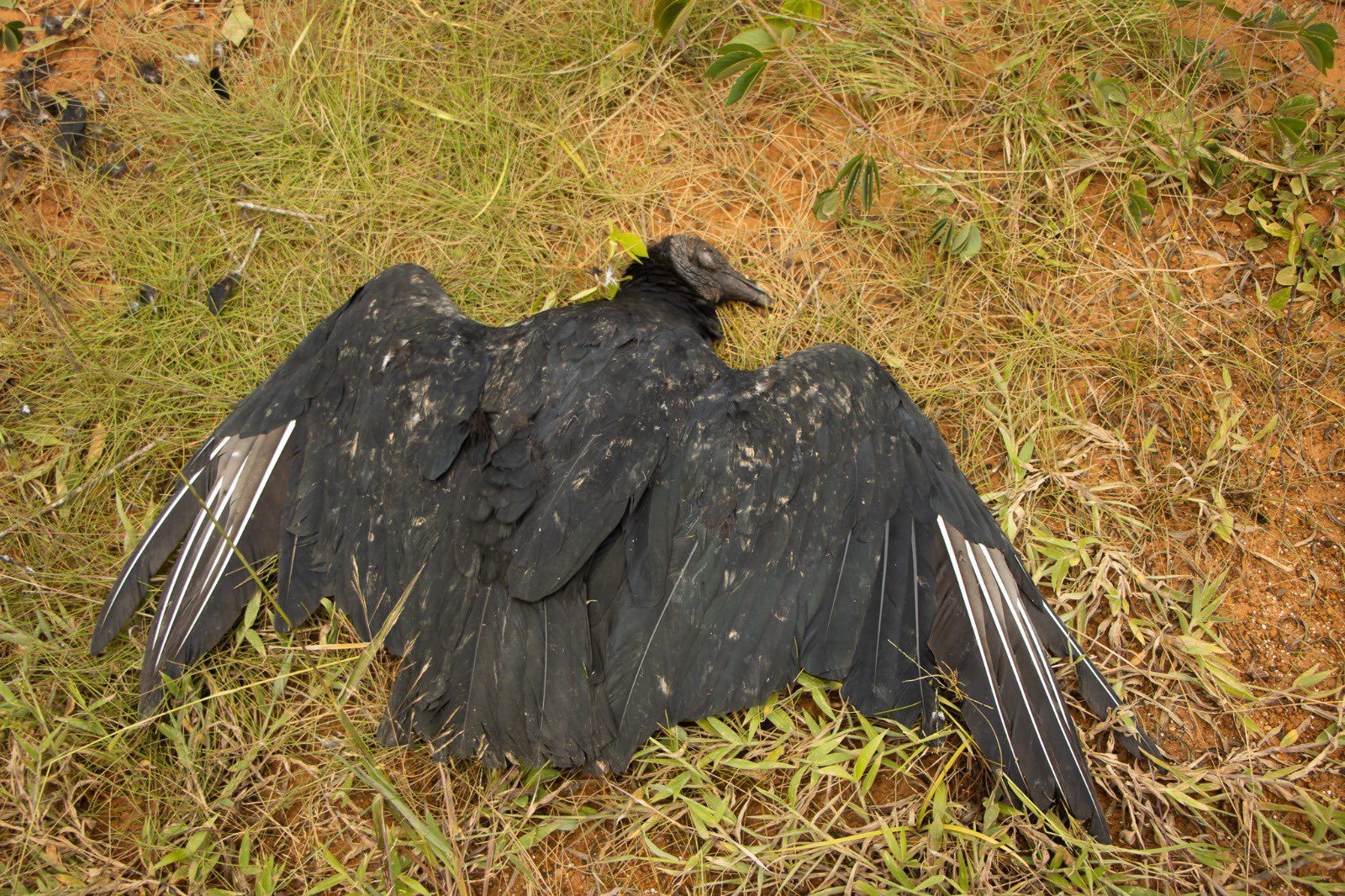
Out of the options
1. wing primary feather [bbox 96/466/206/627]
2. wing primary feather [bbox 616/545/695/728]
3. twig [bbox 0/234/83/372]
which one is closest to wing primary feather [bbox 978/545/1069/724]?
wing primary feather [bbox 616/545/695/728]

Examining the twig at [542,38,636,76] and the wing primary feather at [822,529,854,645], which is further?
the twig at [542,38,636,76]

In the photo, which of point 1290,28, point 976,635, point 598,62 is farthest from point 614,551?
point 1290,28

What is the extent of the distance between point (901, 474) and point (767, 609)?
1.85 ft

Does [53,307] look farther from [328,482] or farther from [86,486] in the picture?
[328,482]

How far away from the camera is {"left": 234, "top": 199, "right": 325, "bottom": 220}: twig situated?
11.2ft

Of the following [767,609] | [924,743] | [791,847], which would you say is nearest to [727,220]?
[767,609]

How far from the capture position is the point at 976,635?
95.2 inches

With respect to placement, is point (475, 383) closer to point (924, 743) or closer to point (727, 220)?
point (727, 220)

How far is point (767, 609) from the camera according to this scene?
2.36 m

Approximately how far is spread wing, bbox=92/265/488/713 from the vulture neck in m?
0.64

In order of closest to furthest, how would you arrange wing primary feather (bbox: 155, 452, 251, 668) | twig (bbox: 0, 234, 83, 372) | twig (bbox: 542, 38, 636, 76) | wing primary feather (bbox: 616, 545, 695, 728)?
wing primary feather (bbox: 616, 545, 695, 728), wing primary feather (bbox: 155, 452, 251, 668), twig (bbox: 0, 234, 83, 372), twig (bbox: 542, 38, 636, 76)

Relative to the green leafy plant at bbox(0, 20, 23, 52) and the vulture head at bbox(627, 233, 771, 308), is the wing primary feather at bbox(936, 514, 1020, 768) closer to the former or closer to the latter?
the vulture head at bbox(627, 233, 771, 308)

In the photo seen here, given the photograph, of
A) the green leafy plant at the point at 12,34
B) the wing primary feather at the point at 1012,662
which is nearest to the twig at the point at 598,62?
the green leafy plant at the point at 12,34

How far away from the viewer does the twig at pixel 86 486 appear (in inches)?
113
